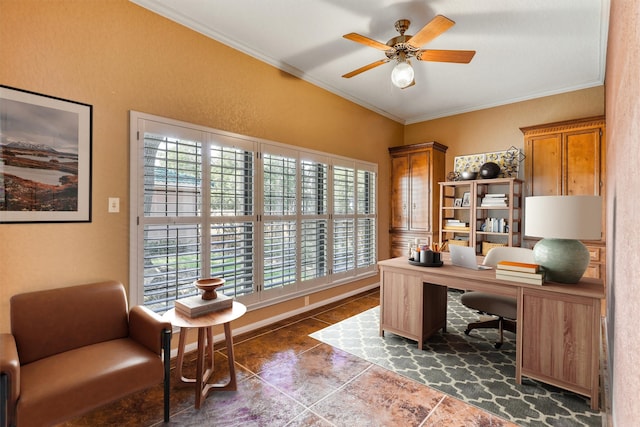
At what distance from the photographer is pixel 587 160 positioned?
12.0 feet

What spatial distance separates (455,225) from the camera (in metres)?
4.60

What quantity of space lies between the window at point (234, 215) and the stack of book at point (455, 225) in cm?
152

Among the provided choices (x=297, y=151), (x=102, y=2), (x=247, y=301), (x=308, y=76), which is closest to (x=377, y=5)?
(x=308, y=76)

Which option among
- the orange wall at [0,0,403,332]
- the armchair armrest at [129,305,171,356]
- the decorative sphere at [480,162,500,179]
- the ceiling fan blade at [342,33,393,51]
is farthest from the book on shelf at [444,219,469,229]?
the armchair armrest at [129,305,171,356]

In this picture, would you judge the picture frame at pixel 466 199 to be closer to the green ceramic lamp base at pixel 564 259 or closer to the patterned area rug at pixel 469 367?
the patterned area rug at pixel 469 367

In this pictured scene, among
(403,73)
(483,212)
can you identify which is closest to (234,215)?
(403,73)

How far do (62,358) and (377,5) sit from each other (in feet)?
10.9

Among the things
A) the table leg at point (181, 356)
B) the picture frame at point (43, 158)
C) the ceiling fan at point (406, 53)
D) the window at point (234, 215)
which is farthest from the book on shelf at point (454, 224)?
the picture frame at point (43, 158)

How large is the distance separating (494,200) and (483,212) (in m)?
0.36

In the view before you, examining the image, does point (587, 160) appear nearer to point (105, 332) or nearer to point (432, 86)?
point (432, 86)

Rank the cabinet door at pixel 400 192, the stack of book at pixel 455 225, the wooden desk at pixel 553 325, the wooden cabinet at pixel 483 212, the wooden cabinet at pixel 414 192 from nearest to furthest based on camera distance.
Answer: the wooden desk at pixel 553 325, the wooden cabinet at pixel 483 212, the stack of book at pixel 455 225, the wooden cabinet at pixel 414 192, the cabinet door at pixel 400 192

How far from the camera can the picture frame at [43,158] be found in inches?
72.5

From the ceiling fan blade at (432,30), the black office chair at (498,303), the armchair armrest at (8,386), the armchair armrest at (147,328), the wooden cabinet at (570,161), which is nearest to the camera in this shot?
the armchair armrest at (8,386)

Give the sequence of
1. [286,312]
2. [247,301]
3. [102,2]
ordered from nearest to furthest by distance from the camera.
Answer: [102,2]
[247,301]
[286,312]
